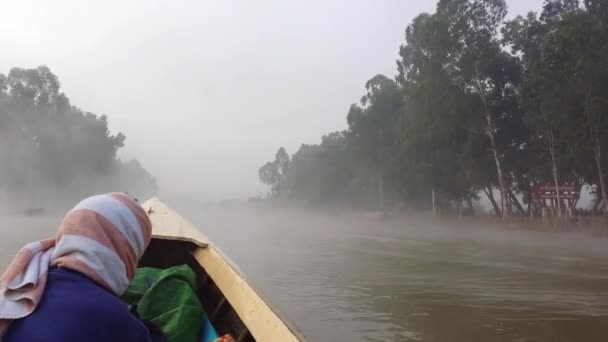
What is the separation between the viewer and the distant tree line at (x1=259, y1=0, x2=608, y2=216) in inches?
635

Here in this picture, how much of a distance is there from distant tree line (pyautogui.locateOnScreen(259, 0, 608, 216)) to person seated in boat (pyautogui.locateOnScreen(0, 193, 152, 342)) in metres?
16.8

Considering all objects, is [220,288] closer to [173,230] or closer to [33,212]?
Answer: [173,230]

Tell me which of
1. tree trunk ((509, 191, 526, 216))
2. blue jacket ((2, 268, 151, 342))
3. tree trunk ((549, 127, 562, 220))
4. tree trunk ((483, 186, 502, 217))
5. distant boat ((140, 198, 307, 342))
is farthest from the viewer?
tree trunk ((483, 186, 502, 217))

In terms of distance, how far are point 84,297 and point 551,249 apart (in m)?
14.8

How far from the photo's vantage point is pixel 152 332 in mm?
1910

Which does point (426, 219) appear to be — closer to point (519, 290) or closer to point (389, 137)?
point (389, 137)

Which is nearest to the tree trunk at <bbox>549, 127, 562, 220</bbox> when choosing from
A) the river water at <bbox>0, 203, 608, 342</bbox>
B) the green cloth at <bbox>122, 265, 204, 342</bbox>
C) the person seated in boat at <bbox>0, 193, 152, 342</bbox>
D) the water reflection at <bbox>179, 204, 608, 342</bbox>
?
the river water at <bbox>0, 203, 608, 342</bbox>

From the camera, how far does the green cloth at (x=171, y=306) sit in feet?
7.47

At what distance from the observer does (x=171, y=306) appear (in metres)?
2.48

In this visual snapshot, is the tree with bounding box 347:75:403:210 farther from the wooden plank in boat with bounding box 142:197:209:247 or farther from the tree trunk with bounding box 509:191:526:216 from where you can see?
the wooden plank in boat with bounding box 142:197:209:247

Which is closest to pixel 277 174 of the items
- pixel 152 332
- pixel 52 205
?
pixel 52 205

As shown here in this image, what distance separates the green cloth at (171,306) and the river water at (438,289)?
51 centimetres

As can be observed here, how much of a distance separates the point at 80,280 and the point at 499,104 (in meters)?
22.9

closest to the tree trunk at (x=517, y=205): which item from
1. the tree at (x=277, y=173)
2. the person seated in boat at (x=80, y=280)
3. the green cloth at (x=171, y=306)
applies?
the green cloth at (x=171, y=306)
